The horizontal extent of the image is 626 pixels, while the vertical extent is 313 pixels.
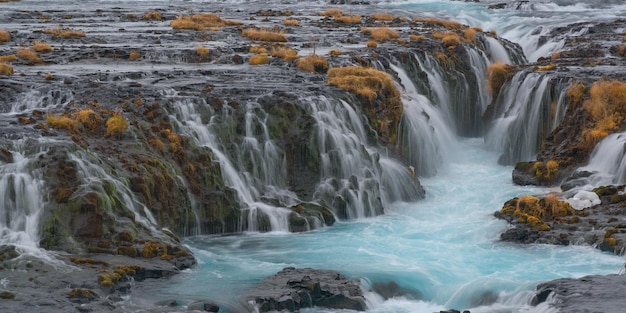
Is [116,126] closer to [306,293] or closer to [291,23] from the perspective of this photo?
[306,293]

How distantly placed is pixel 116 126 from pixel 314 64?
13.7m

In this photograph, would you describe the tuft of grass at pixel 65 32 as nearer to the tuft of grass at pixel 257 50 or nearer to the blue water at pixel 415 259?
the tuft of grass at pixel 257 50

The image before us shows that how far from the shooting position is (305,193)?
32500 mm

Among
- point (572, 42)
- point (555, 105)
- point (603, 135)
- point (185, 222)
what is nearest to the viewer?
point (185, 222)

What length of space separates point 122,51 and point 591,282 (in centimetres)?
2828

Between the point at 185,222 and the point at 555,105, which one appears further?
the point at 555,105

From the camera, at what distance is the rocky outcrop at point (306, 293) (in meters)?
22.6

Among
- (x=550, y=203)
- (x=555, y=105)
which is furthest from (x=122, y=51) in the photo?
(x=550, y=203)

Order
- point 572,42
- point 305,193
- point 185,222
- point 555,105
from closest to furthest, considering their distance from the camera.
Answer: point 185,222 → point 305,193 → point 555,105 → point 572,42

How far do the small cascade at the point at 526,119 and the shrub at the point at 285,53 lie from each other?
9.74 metres

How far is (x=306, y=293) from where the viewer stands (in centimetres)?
2311

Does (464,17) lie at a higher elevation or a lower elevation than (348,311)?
higher

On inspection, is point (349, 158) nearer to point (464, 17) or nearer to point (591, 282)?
point (591, 282)

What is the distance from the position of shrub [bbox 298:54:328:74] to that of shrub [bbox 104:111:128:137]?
12.8 metres
